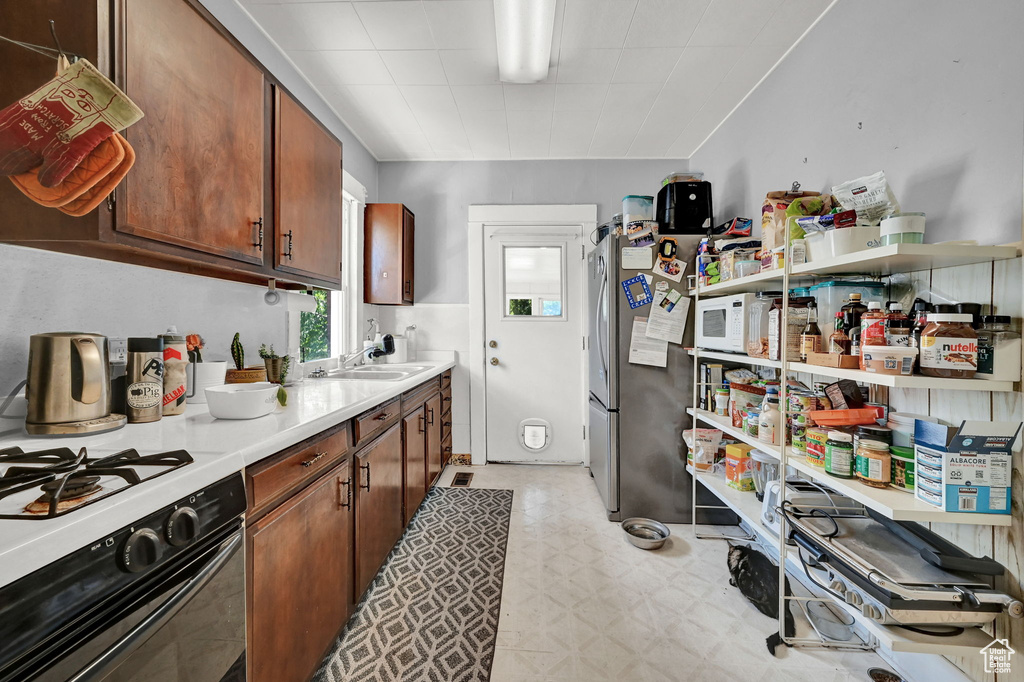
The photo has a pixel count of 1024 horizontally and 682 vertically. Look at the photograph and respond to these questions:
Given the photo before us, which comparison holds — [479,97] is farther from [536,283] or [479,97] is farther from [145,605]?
[145,605]

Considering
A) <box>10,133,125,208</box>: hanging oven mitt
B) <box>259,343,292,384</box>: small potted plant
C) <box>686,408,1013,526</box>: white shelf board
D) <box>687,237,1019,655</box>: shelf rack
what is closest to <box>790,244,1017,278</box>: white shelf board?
<box>687,237,1019,655</box>: shelf rack

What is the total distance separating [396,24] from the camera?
200 cm

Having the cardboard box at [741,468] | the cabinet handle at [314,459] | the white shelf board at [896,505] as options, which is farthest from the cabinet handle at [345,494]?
the cardboard box at [741,468]

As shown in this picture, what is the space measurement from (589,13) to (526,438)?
2882 mm

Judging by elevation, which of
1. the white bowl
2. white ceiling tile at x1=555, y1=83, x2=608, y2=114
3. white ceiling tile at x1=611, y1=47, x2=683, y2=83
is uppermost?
white ceiling tile at x1=555, y1=83, x2=608, y2=114

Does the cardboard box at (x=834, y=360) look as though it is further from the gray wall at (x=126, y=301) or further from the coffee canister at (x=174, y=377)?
the gray wall at (x=126, y=301)

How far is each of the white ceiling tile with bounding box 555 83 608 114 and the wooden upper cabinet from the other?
1.41 metres

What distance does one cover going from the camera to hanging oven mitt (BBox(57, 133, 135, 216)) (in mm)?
932

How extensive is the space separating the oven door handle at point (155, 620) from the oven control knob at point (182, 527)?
9 centimetres

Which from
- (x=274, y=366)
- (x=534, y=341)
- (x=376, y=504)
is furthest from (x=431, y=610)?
(x=534, y=341)

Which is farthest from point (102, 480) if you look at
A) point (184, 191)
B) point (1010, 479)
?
point (1010, 479)

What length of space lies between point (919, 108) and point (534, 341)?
2587 mm

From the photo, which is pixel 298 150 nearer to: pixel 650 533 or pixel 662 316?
pixel 662 316

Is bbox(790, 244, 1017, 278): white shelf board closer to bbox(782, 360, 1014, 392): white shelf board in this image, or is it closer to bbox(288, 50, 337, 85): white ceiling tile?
bbox(782, 360, 1014, 392): white shelf board
